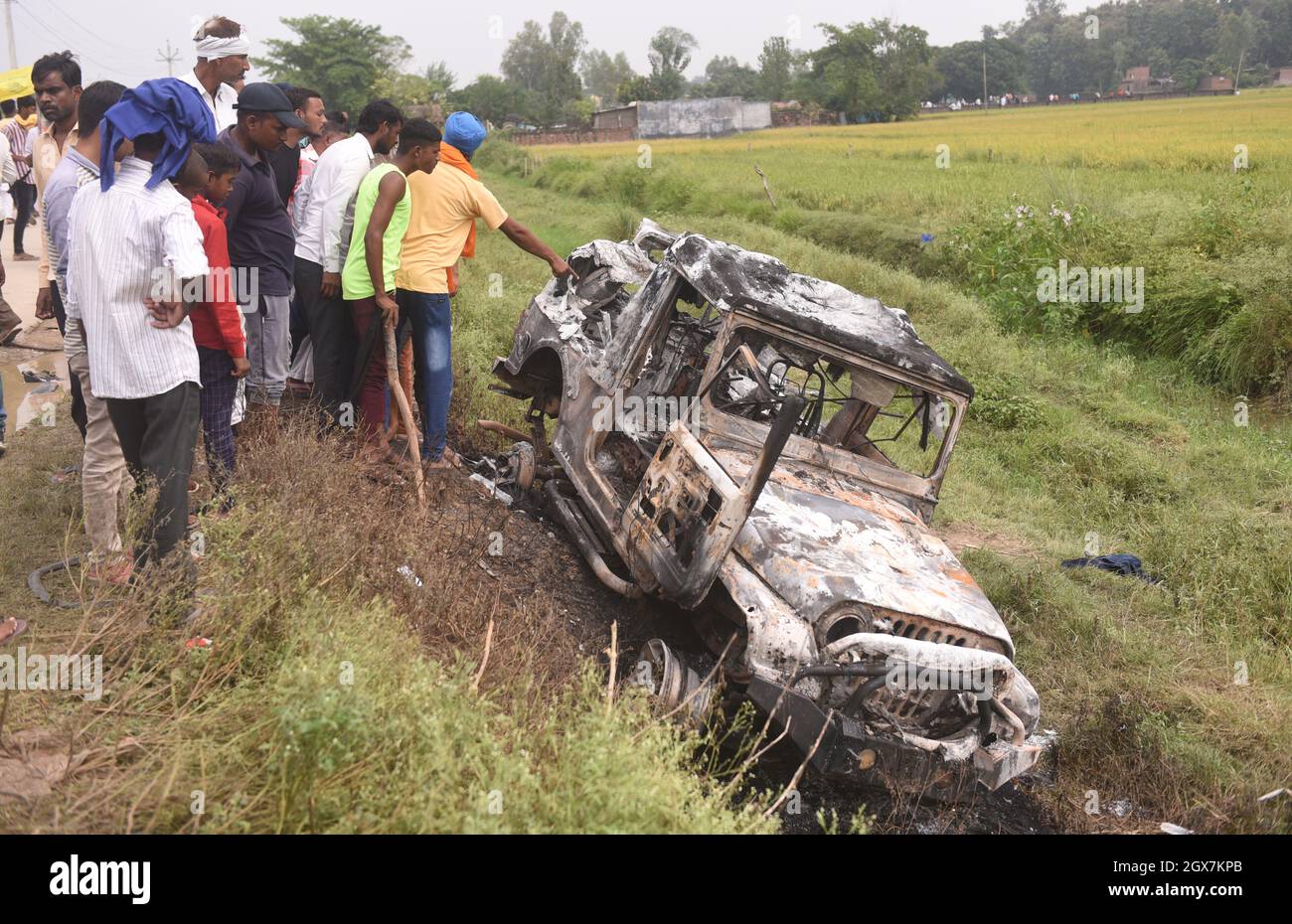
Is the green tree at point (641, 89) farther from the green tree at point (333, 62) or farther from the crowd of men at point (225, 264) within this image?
the crowd of men at point (225, 264)

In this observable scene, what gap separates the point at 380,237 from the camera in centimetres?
598

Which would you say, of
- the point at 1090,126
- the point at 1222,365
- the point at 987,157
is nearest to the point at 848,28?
the point at 1090,126

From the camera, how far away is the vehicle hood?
4.62 m

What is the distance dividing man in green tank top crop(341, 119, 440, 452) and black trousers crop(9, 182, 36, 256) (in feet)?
26.9

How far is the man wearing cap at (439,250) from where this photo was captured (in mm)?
6512

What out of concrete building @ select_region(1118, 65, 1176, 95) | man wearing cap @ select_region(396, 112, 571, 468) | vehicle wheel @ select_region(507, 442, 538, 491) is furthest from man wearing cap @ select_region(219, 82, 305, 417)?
concrete building @ select_region(1118, 65, 1176, 95)

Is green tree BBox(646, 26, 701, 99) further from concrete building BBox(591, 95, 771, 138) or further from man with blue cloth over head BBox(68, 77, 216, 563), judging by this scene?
man with blue cloth over head BBox(68, 77, 216, 563)

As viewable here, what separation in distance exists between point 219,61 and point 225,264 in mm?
2389

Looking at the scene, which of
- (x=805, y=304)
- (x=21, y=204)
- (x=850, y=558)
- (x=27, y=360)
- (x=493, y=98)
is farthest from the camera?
(x=493, y=98)

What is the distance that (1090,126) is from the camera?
3362 cm

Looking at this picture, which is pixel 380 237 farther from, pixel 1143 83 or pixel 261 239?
pixel 1143 83

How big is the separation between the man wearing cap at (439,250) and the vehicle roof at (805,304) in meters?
1.21

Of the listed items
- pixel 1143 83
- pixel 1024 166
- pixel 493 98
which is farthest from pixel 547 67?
pixel 1024 166
